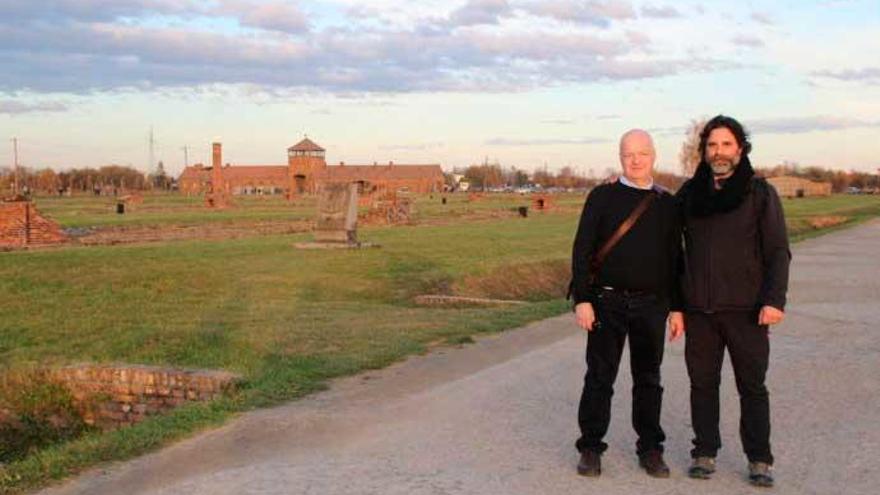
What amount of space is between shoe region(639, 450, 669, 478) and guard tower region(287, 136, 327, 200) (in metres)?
109

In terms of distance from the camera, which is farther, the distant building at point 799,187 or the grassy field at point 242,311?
the distant building at point 799,187

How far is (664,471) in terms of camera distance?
5375 mm

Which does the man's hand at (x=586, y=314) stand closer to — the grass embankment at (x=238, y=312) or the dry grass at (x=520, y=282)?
the grass embankment at (x=238, y=312)

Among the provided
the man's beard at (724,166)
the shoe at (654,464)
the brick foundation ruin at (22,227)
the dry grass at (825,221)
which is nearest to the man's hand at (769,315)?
the man's beard at (724,166)

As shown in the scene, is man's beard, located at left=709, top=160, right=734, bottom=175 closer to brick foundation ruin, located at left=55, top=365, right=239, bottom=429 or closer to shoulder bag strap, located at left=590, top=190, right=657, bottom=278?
shoulder bag strap, located at left=590, top=190, right=657, bottom=278

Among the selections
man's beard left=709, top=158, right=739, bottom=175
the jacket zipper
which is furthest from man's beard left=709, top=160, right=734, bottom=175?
the jacket zipper

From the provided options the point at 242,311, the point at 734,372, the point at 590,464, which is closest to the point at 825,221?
the point at 242,311

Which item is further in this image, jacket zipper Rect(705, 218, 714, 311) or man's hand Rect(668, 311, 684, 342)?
man's hand Rect(668, 311, 684, 342)

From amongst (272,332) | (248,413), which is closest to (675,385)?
(248,413)

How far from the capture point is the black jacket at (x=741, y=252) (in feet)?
16.7

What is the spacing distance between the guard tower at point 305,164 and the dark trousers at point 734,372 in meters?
109

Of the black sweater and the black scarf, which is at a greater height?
the black scarf

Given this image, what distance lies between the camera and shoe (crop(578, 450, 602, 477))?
17.6 ft

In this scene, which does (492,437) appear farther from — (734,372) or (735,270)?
(735,270)
